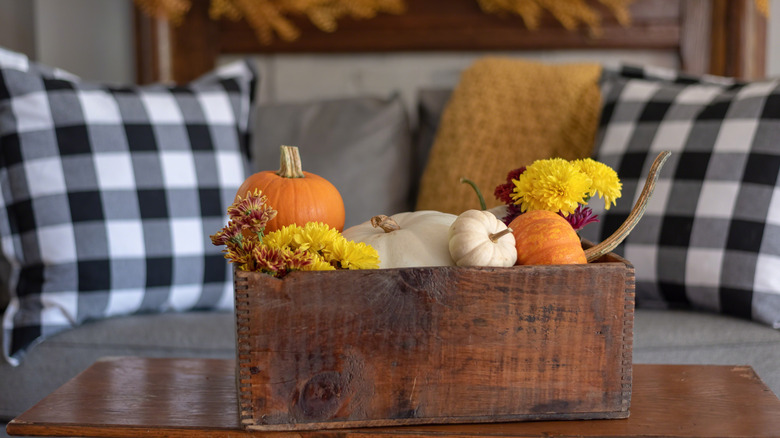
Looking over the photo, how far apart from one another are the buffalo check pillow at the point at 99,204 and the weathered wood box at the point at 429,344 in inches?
29.6

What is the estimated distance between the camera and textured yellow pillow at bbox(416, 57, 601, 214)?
1494mm

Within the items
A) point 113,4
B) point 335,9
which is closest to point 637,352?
point 335,9

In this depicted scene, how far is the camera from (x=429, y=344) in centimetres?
65

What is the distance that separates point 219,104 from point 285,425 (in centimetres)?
97

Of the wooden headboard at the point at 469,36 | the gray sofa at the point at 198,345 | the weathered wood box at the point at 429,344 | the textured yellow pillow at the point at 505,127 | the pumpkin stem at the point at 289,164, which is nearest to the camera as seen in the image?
the weathered wood box at the point at 429,344

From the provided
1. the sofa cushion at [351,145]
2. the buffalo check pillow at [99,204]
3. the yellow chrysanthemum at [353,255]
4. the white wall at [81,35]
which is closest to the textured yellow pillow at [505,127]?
the sofa cushion at [351,145]

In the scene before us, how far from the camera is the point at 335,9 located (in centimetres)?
196

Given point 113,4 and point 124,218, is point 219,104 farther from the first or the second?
point 113,4

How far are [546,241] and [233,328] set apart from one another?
2.43 feet

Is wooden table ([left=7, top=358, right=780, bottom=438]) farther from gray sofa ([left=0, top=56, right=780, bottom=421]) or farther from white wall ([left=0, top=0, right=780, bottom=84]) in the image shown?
white wall ([left=0, top=0, right=780, bottom=84])

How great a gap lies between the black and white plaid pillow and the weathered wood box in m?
0.64

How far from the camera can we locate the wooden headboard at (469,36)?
189cm

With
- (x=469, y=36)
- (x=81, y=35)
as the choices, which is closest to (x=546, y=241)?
(x=469, y=36)

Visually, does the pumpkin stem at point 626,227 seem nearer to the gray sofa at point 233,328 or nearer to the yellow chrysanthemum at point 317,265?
the yellow chrysanthemum at point 317,265
